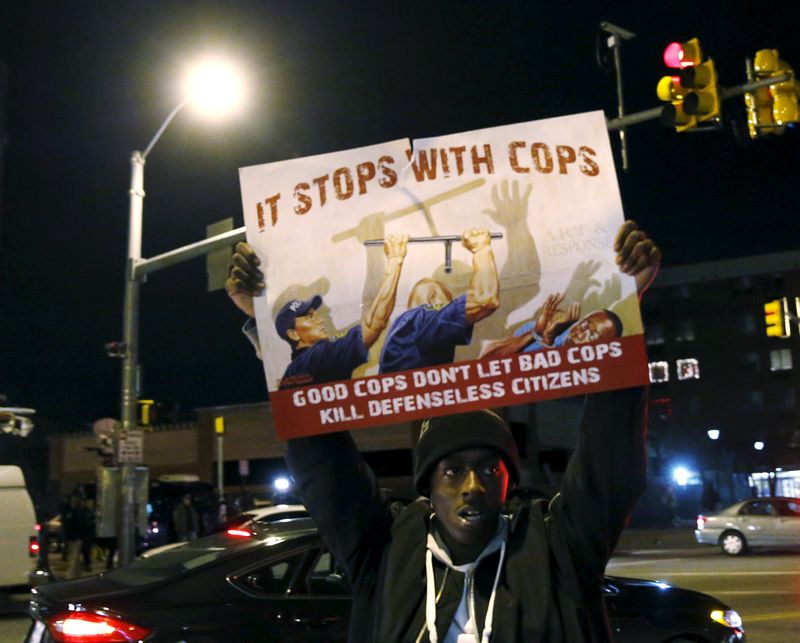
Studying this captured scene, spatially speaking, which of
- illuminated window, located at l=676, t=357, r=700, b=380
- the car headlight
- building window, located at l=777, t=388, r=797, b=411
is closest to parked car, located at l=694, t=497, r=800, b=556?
the car headlight

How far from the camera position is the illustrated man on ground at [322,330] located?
2.86m

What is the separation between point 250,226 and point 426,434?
756 millimetres

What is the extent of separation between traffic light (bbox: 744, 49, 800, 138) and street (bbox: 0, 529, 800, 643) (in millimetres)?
5235

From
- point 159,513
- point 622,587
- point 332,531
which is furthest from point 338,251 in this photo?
point 159,513

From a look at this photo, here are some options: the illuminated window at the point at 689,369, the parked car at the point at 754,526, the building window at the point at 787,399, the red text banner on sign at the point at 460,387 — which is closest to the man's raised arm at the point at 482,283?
the red text banner on sign at the point at 460,387

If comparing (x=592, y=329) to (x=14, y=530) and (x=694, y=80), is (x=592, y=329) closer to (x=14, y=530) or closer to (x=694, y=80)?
(x=694, y=80)

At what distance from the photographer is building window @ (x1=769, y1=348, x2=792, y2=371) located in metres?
74.2

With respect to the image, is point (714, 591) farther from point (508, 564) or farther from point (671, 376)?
point (671, 376)

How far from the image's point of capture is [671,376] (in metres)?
78.8

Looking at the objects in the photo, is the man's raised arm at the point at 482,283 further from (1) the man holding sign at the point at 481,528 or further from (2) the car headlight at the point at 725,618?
(2) the car headlight at the point at 725,618

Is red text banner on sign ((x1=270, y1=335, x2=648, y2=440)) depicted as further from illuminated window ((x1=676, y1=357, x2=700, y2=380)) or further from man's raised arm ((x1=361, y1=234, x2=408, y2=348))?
illuminated window ((x1=676, y1=357, x2=700, y2=380))

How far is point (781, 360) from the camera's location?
245ft

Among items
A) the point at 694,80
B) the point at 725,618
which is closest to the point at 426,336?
the point at 725,618

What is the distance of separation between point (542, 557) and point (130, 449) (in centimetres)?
1496
